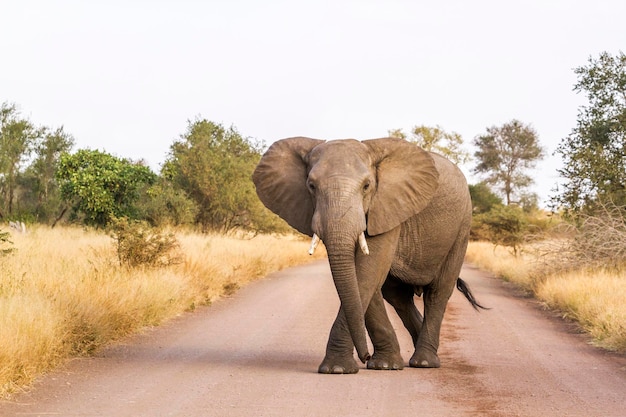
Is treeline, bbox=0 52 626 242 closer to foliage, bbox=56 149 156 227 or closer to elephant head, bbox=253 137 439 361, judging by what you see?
foliage, bbox=56 149 156 227

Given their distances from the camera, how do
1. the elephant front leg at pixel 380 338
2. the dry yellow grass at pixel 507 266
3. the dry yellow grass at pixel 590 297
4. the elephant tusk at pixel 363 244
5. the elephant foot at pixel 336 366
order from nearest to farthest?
1. the elephant tusk at pixel 363 244
2. the elephant foot at pixel 336 366
3. the elephant front leg at pixel 380 338
4. the dry yellow grass at pixel 590 297
5. the dry yellow grass at pixel 507 266

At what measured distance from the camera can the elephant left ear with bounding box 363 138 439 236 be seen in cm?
990

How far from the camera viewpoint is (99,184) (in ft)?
114

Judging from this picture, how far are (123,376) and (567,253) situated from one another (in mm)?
14747

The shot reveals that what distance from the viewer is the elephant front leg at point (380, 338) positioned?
10.2m

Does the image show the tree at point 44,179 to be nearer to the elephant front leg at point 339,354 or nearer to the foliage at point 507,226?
the foliage at point 507,226

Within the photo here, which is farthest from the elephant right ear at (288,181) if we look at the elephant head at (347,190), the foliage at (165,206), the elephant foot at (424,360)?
the foliage at (165,206)

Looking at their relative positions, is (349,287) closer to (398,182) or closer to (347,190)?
(347,190)

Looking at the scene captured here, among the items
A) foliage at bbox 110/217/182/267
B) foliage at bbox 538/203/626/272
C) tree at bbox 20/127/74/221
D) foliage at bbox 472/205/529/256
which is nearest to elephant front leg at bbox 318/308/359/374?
foliage at bbox 110/217/182/267

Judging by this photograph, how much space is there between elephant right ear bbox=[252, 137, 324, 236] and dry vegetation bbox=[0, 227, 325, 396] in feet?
8.24

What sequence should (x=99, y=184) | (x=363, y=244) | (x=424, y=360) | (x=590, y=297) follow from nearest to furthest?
(x=363, y=244) → (x=424, y=360) → (x=590, y=297) → (x=99, y=184)

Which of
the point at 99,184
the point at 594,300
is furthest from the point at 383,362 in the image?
the point at 99,184

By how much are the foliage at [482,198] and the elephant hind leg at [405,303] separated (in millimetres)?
54692

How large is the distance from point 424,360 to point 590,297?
640 cm
